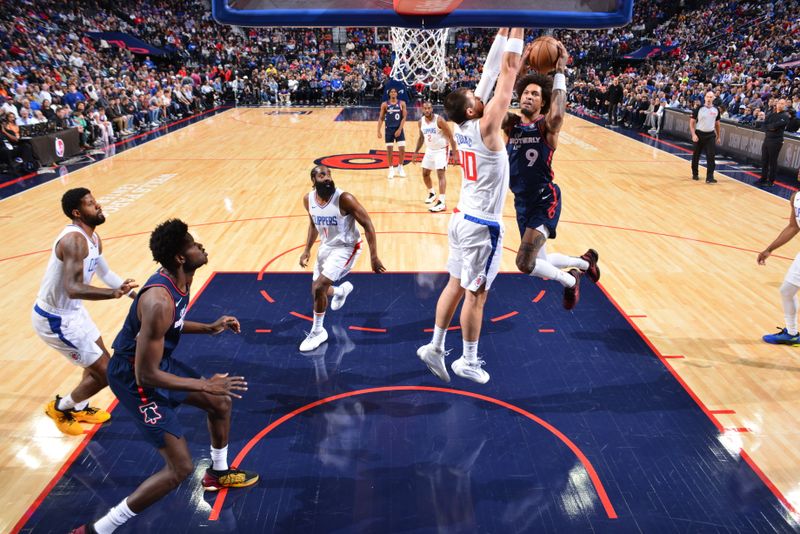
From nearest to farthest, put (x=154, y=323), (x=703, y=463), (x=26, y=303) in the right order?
1. (x=154, y=323)
2. (x=703, y=463)
3. (x=26, y=303)

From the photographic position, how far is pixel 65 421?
13.4ft

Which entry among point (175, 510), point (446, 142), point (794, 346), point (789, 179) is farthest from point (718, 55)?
point (175, 510)

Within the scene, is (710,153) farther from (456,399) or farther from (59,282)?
(59,282)

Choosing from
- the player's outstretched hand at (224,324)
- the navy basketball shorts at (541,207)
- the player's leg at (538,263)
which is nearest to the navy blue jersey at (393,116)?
the player's leg at (538,263)

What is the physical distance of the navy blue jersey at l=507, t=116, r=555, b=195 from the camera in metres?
4.22

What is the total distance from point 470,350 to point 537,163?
1.43m

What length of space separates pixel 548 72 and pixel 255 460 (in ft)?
10.4

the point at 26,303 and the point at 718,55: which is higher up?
the point at 718,55

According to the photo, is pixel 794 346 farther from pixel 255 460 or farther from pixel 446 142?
pixel 446 142

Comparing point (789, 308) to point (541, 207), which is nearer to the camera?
point (541, 207)

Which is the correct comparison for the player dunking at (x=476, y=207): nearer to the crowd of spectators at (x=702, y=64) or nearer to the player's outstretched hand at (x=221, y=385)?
the player's outstretched hand at (x=221, y=385)

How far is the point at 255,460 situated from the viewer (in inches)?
150

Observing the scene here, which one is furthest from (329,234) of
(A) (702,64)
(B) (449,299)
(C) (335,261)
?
(A) (702,64)

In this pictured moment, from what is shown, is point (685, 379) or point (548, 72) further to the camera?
point (685, 379)
